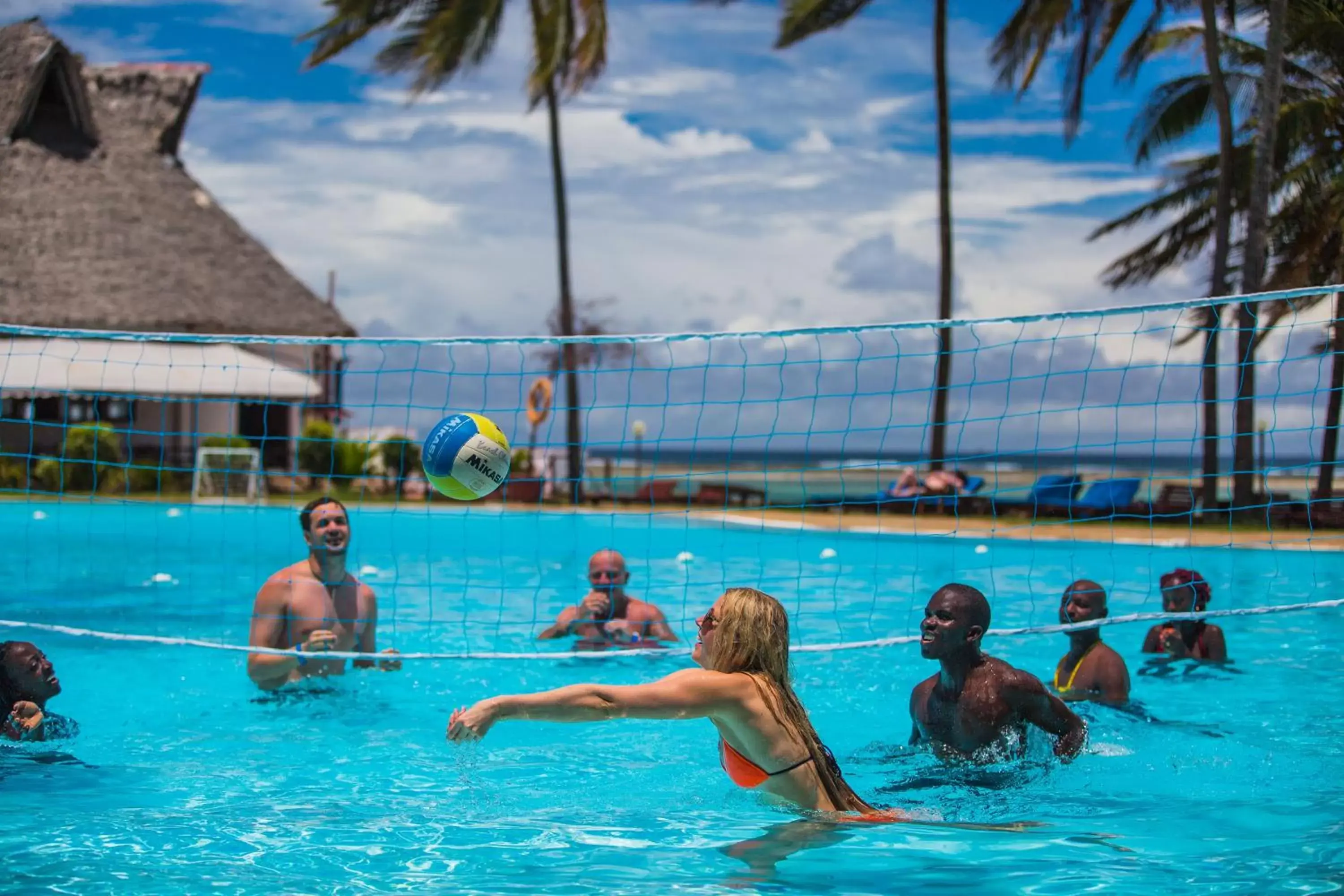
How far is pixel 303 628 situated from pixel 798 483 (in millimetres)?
41688

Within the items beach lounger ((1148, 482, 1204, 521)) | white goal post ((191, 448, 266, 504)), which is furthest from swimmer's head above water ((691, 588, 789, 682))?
beach lounger ((1148, 482, 1204, 521))

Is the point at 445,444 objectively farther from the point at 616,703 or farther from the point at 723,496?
the point at 723,496

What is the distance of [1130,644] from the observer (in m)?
9.82

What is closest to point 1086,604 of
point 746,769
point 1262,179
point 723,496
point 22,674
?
point 746,769

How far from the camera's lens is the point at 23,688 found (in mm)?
5656

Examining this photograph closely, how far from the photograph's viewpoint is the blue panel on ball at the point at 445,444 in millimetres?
6258

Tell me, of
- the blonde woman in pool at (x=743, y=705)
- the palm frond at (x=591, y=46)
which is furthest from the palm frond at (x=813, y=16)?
the blonde woman in pool at (x=743, y=705)

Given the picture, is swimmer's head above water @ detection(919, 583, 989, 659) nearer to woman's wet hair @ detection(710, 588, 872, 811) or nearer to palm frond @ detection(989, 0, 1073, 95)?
woman's wet hair @ detection(710, 588, 872, 811)

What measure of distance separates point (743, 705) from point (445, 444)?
9.03 feet

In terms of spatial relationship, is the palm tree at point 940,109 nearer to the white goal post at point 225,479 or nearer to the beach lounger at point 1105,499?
the beach lounger at point 1105,499

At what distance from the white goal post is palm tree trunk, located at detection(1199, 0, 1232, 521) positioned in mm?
13982

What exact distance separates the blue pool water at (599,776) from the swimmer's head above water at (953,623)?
0.56 meters

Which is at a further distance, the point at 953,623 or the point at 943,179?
the point at 943,179

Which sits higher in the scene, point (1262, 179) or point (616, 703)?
point (1262, 179)
